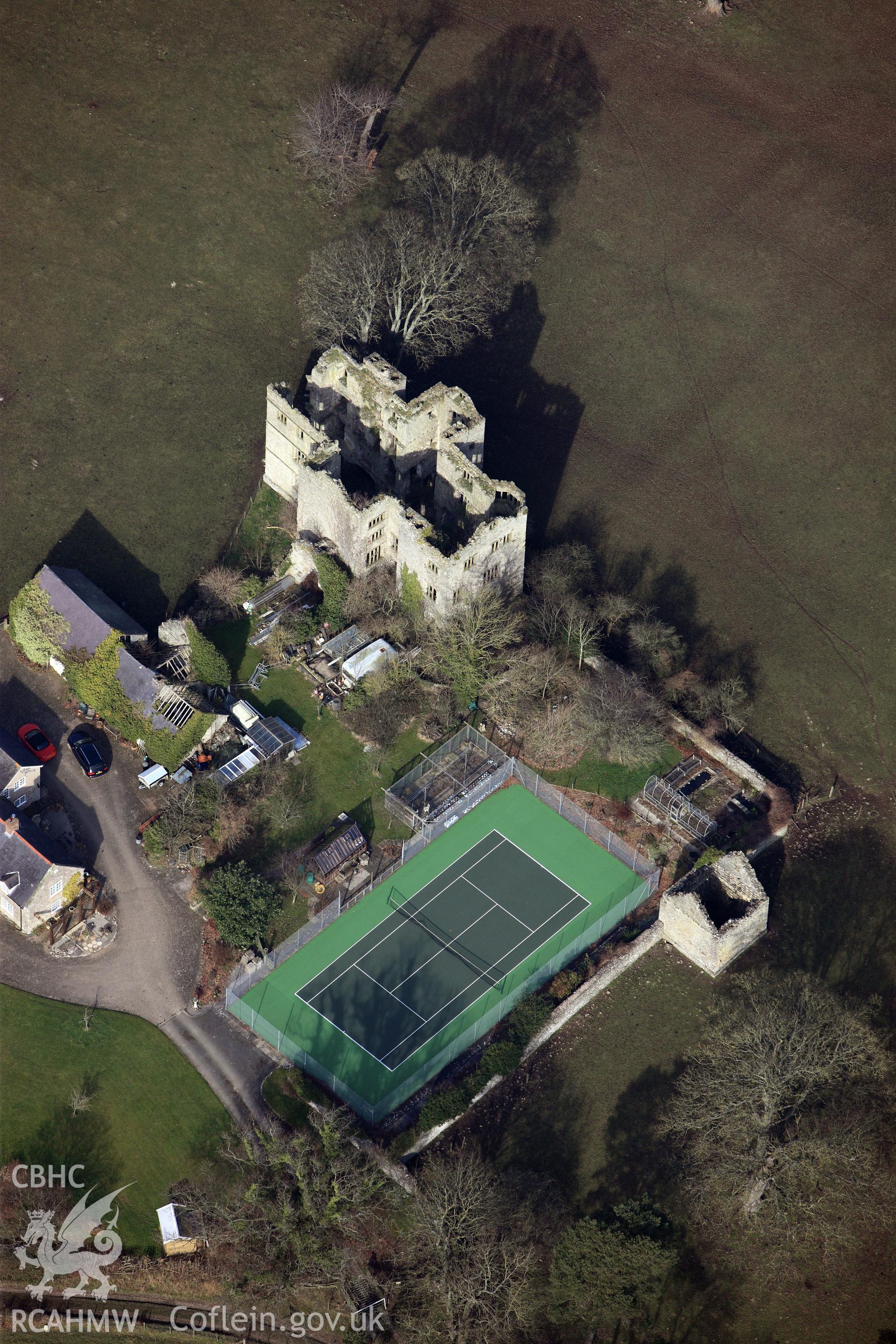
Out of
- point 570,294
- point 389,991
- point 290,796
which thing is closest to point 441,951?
point 389,991

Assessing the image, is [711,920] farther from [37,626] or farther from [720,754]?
[37,626]

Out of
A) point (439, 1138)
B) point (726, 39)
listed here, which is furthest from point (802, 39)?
point (439, 1138)

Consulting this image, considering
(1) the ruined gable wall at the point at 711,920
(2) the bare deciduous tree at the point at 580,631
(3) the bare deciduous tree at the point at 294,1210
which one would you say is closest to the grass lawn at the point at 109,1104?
(3) the bare deciduous tree at the point at 294,1210

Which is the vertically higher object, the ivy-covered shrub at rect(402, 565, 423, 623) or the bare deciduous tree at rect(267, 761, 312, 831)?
the ivy-covered shrub at rect(402, 565, 423, 623)

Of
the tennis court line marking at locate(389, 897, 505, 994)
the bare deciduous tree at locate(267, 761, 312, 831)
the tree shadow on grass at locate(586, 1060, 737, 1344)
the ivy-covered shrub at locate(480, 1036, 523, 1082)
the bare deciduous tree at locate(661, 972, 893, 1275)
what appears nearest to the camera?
the bare deciduous tree at locate(661, 972, 893, 1275)

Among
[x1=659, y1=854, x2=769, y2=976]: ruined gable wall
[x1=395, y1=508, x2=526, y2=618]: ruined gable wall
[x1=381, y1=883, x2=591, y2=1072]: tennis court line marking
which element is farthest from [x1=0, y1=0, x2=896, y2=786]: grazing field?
[x1=381, y1=883, x2=591, y2=1072]: tennis court line marking

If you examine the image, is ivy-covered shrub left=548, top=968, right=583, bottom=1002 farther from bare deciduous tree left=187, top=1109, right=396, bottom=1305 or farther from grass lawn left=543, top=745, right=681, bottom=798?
bare deciduous tree left=187, top=1109, right=396, bottom=1305

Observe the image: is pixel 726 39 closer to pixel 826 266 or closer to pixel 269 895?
pixel 826 266
